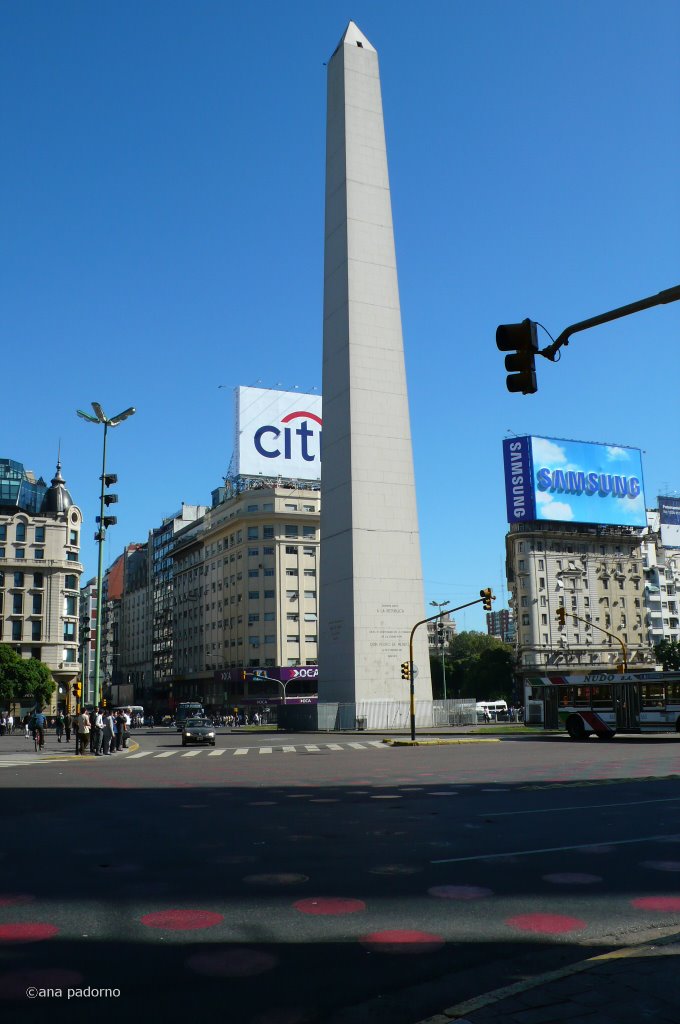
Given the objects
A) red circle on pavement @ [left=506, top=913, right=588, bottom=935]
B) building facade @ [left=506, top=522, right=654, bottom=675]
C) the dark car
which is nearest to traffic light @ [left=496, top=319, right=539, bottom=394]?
red circle on pavement @ [left=506, top=913, right=588, bottom=935]

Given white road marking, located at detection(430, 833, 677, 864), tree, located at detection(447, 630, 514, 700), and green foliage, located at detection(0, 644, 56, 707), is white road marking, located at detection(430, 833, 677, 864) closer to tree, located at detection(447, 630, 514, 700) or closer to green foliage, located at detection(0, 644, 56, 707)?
green foliage, located at detection(0, 644, 56, 707)

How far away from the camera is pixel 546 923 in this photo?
6.36m

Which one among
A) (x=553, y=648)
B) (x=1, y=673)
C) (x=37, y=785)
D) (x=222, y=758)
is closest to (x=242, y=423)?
(x=1, y=673)

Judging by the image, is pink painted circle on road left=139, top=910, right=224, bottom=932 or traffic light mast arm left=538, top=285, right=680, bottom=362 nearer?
pink painted circle on road left=139, top=910, right=224, bottom=932

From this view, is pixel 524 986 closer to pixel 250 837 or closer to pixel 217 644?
pixel 250 837

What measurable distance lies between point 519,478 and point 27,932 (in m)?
94.2

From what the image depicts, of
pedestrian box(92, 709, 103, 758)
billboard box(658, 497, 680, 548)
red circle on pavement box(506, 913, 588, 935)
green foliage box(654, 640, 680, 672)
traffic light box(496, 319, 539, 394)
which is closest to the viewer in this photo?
red circle on pavement box(506, 913, 588, 935)

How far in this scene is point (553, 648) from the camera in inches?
3999

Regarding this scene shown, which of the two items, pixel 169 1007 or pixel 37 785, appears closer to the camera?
pixel 169 1007

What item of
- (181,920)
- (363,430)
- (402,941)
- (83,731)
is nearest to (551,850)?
(402,941)

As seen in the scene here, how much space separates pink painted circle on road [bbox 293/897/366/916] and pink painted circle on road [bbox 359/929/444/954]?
0.68 meters

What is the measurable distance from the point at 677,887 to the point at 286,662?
88.5 meters

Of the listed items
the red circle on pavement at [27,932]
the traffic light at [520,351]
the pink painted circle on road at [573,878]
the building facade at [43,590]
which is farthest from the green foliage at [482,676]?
the red circle on pavement at [27,932]

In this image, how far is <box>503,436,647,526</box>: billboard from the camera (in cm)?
9619
